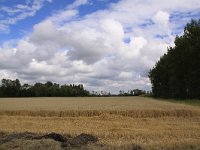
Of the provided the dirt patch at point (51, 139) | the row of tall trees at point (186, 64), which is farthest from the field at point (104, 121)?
the row of tall trees at point (186, 64)

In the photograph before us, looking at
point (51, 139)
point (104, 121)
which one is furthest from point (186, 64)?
point (51, 139)

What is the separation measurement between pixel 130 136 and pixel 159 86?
79.6 m

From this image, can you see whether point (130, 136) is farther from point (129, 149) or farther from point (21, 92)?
point (21, 92)

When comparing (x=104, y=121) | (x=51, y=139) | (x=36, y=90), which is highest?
(x=36, y=90)

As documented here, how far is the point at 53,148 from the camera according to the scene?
16.7 metres

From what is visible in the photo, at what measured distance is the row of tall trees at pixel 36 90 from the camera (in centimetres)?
13512

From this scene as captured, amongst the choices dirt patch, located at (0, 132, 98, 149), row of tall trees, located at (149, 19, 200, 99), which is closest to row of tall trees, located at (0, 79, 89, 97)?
row of tall trees, located at (149, 19, 200, 99)

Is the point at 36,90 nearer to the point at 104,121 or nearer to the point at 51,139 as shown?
the point at 104,121

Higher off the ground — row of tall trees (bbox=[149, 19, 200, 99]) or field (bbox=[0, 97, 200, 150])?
row of tall trees (bbox=[149, 19, 200, 99])

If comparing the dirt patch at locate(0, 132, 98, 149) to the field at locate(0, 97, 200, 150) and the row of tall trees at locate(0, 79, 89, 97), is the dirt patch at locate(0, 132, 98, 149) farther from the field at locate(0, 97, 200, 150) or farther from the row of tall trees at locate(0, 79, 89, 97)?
the row of tall trees at locate(0, 79, 89, 97)

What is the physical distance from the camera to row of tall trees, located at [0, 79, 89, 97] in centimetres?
13512

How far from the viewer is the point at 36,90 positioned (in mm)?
138750

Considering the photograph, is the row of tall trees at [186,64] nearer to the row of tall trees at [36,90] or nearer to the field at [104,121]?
the field at [104,121]

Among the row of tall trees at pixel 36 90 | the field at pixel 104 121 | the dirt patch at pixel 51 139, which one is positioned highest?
the row of tall trees at pixel 36 90
